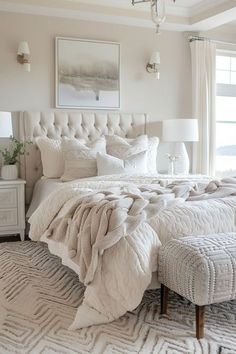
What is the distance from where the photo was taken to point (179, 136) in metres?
4.92

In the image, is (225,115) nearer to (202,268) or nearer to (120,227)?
(120,227)

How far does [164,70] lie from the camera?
17.6 ft

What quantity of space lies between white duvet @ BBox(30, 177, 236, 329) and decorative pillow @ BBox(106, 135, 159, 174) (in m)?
1.22

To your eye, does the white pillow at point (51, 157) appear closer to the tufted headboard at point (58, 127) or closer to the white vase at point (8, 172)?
the tufted headboard at point (58, 127)

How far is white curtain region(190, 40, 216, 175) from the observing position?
5.41 m

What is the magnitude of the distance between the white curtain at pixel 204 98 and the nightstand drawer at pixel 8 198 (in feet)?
8.13

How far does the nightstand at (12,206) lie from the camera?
13.9 ft

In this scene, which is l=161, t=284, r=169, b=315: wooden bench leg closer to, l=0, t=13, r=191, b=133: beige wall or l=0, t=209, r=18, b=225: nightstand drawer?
l=0, t=209, r=18, b=225: nightstand drawer

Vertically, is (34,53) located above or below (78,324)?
above

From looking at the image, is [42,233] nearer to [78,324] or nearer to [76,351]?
[78,324]

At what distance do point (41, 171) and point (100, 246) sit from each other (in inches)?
96.0

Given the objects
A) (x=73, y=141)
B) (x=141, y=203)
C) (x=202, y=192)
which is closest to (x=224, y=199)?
(x=202, y=192)

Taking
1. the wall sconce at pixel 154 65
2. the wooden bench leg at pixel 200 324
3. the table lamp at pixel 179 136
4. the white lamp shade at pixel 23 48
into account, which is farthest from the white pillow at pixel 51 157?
the wooden bench leg at pixel 200 324

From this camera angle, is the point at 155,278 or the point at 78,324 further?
the point at 155,278
